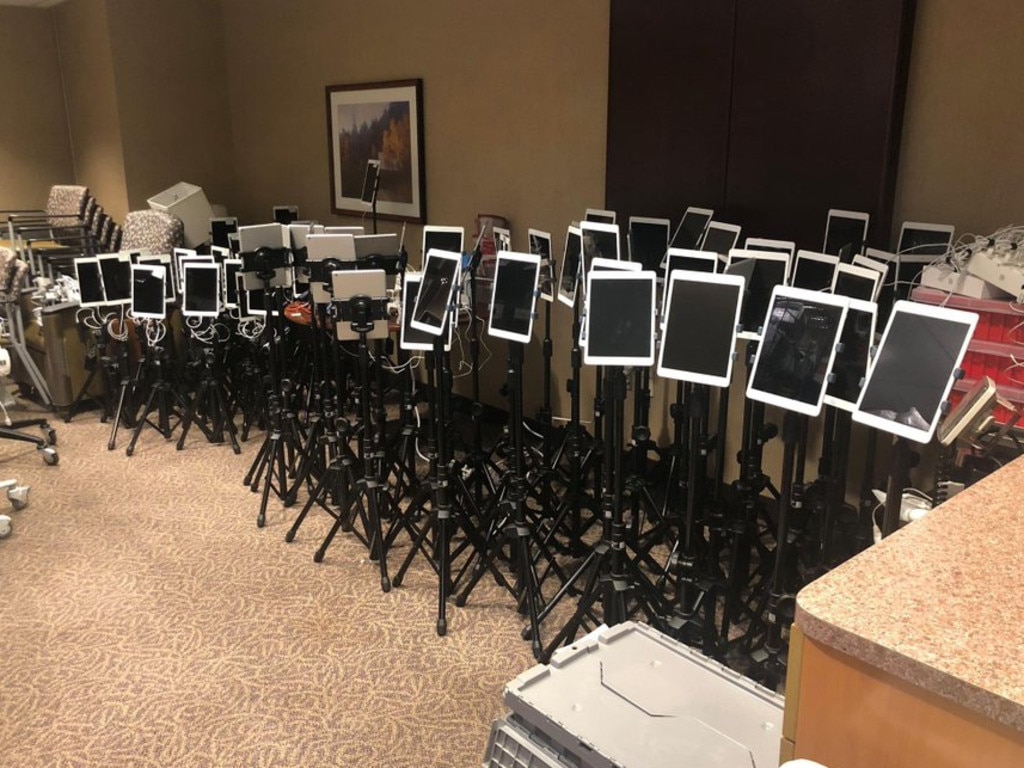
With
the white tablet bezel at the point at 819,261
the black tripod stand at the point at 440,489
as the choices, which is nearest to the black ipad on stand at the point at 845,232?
the white tablet bezel at the point at 819,261

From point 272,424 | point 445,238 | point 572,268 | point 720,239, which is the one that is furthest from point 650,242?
point 272,424

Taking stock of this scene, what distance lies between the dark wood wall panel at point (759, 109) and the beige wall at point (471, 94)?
0.95ft

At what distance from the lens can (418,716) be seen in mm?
2480

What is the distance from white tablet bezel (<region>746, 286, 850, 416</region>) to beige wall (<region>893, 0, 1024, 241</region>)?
1234mm

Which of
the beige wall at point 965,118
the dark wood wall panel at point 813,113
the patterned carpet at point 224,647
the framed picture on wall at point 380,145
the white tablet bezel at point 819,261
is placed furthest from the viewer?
the framed picture on wall at point 380,145

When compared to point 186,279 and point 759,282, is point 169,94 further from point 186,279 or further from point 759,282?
point 759,282

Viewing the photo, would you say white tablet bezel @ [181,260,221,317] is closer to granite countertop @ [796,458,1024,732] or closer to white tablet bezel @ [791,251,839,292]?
white tablet bezel @ [791,251,839,292]

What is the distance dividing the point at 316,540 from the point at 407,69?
10.0 ft

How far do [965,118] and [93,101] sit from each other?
701 centimetres

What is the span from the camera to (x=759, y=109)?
3.31 m

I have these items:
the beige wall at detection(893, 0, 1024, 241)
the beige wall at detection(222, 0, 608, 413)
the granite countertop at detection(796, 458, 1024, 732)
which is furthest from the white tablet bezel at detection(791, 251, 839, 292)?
the beige wall at detection(222, 0, 608, 413)

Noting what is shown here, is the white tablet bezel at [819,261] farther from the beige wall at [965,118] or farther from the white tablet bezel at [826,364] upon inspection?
the beige wall at [965,118]

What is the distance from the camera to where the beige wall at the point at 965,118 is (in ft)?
8.82

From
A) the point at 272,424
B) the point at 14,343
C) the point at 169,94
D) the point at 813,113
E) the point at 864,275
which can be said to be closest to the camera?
the point at 864,275
